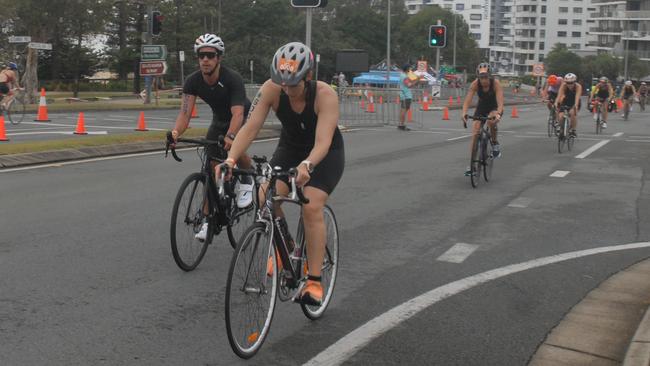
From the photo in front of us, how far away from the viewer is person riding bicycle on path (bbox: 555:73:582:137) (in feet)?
60.0

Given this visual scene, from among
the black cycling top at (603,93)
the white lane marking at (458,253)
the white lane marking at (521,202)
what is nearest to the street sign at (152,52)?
A: the black cycling top at (603,93)

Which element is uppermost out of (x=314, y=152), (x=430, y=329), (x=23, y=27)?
(x=23, y=27)

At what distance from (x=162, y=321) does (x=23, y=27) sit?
34.6 metres

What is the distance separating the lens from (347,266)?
6.94 metres

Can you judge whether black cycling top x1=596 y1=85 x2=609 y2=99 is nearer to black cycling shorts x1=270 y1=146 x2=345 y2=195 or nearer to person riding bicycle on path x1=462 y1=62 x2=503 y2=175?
person riding bicycle on path x1=462 y1=62 x2=503 y2=175

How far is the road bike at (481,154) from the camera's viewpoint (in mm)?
11992

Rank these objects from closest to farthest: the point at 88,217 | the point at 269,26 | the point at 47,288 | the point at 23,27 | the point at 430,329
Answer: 1. the point at 430,329
2. the point at 47,288
3. the point at 88,217
4. the point at 23,27
5. the point at 269,26

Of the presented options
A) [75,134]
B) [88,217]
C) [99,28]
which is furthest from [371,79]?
[88,217]

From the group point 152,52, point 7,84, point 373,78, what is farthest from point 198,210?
point 373,78

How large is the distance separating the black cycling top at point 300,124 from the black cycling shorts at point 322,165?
0.14 feet

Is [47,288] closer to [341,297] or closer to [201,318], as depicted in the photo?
[201,318]

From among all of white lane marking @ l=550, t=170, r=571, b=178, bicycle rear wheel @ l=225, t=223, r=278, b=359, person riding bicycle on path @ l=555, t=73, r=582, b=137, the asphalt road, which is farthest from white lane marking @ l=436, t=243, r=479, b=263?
person riding bicycle on path @ l=555, t=73, r=582, b=137

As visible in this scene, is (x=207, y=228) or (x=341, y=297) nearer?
(x=341, y=297)

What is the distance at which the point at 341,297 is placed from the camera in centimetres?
596
